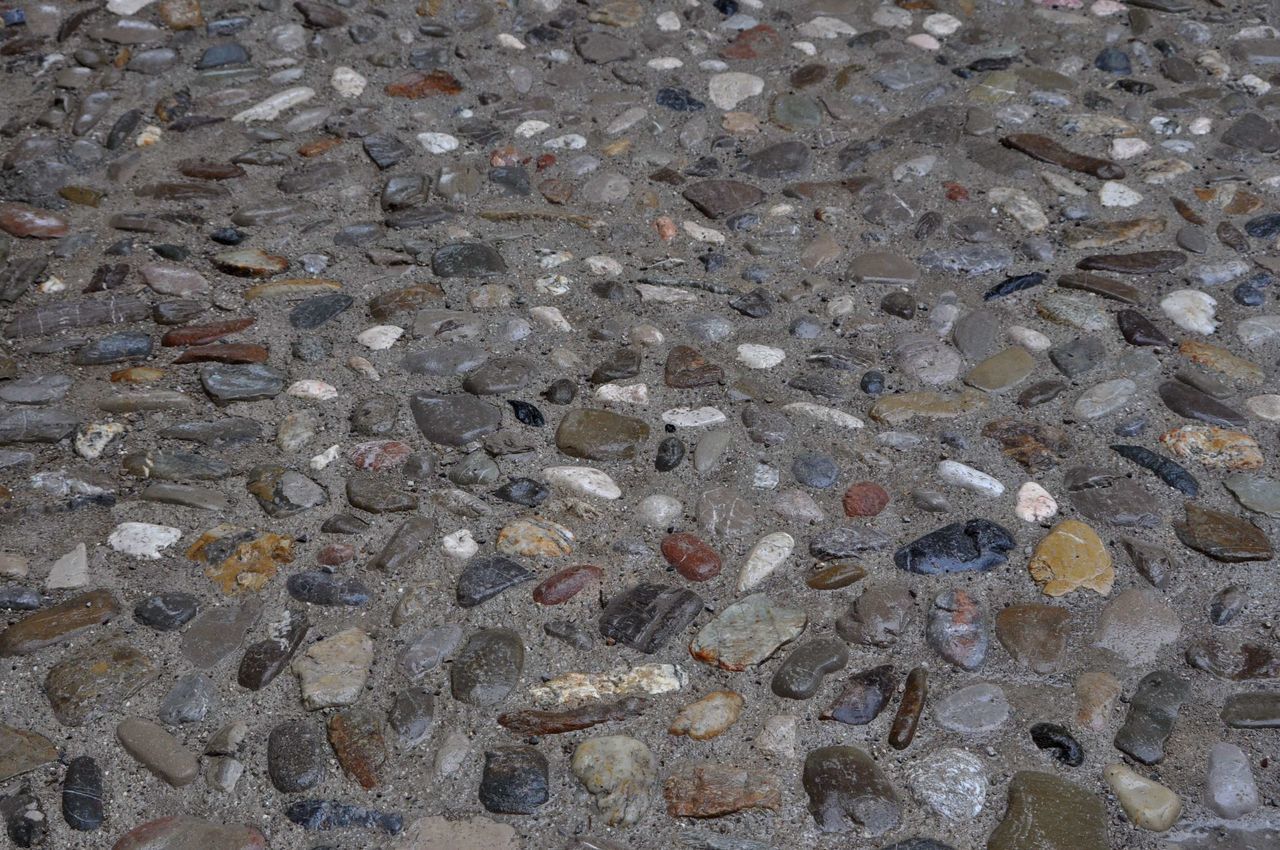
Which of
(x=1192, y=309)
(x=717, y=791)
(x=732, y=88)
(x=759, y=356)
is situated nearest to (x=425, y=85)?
(x=732, y=88)

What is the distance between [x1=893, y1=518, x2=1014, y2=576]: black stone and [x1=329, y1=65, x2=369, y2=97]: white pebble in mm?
2327

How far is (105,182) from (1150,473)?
2836mm

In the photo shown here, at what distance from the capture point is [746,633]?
2.13 m

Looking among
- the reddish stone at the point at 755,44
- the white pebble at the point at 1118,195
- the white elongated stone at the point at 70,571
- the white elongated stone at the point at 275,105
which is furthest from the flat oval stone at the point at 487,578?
the reddish stone at the point at 755,44

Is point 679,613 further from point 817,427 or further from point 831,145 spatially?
point 831,145

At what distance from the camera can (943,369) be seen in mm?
2740

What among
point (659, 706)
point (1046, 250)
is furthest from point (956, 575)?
point (1046, 250)

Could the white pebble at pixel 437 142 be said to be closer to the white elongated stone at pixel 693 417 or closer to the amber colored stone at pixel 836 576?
the white elongated stone at pixel 693 417

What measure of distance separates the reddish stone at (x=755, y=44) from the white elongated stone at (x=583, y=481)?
1959 millimetres

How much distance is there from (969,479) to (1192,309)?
0.91 metres

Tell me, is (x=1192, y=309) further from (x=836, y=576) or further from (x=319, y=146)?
(x=319, y=146)

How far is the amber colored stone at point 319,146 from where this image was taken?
337cm

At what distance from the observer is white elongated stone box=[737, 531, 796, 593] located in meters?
2.24

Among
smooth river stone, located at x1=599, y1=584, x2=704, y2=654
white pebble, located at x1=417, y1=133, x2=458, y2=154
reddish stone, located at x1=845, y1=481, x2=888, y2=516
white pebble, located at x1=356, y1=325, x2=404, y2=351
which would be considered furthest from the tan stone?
white pebble, located at x1=417, y1=133, x2=458, y2=154
